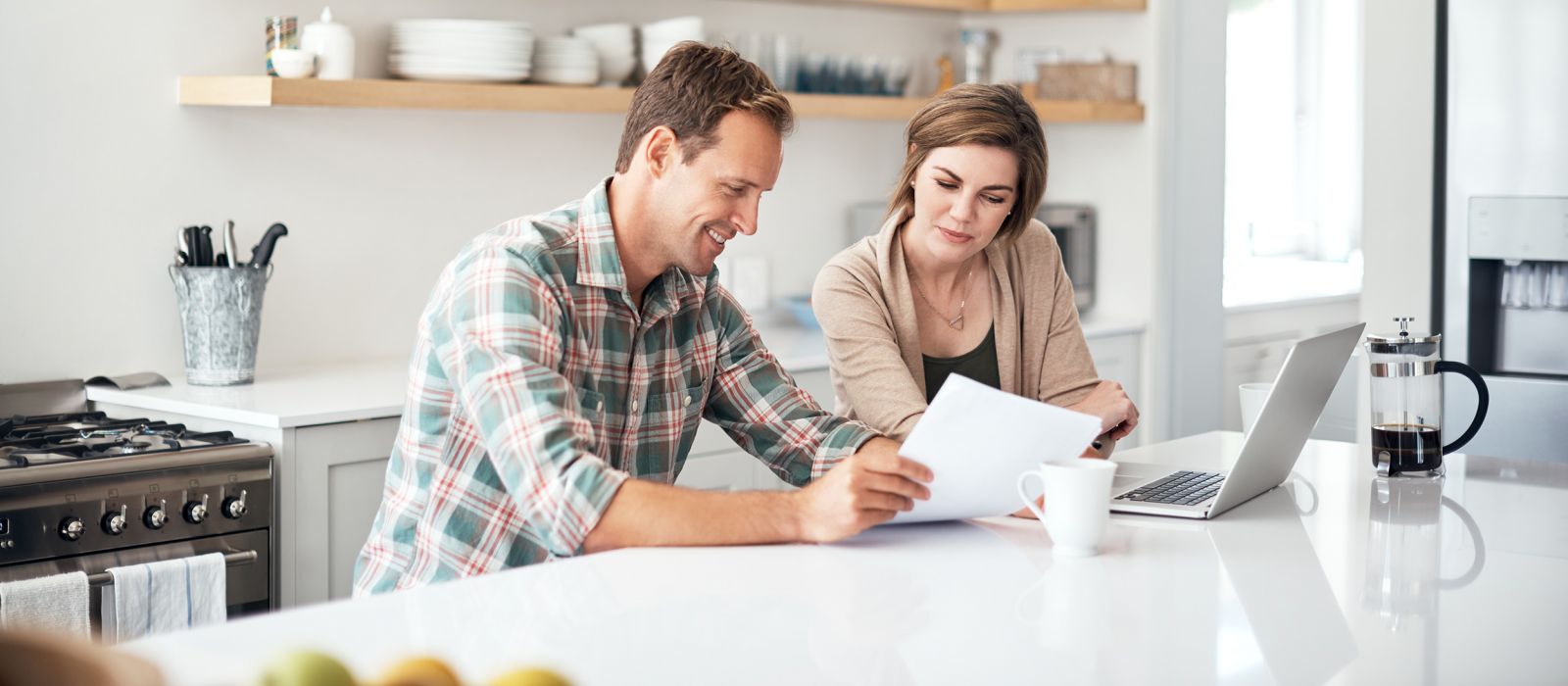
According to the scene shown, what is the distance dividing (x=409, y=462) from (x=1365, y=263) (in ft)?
8.01

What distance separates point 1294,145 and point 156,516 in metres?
4.81

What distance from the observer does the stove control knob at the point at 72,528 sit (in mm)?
2305

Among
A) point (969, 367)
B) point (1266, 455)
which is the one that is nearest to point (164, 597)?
point (969, 367)

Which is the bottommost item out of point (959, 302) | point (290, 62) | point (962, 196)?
point (959, 302)

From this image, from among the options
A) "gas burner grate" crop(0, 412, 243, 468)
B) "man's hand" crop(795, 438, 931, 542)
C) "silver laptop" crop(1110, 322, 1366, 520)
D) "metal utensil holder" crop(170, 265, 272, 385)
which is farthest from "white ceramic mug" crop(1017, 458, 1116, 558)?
"metal utensil holder" crop(170, 265, 272, 385)

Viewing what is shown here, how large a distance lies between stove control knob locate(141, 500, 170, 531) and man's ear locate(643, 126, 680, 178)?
1.14m

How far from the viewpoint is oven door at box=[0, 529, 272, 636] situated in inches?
90.3

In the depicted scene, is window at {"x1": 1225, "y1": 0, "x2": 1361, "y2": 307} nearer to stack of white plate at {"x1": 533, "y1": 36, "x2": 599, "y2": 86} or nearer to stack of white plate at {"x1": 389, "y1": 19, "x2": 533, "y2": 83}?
stack of white plate at {"x1": 533, "y1": 36, "x2": 599, "y2": 86}

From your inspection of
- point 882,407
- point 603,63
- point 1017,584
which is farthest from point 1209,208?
point 1017,584

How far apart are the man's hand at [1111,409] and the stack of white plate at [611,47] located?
5.49 feet

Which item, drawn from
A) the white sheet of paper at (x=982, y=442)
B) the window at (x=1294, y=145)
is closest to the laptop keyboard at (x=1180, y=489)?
the white sheet of paper at (x=982, y=442)

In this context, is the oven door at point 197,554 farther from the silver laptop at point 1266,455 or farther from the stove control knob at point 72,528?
the silver laptop at point 1266,455

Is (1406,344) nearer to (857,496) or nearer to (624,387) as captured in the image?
(857,496)

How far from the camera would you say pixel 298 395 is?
2744 millimetres
